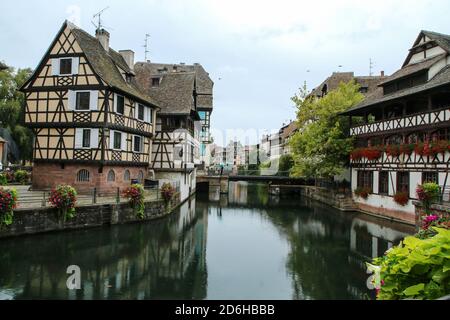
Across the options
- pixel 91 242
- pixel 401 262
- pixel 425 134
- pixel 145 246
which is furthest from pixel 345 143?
pixel 401 262

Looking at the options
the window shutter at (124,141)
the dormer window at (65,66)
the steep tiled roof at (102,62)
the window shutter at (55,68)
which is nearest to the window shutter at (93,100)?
the steep tiled roof at (102,62)

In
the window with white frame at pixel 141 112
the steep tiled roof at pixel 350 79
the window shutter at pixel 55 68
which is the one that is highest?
the steep tiled roof at pixel 350 79

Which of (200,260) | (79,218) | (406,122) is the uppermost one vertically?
(406,122)

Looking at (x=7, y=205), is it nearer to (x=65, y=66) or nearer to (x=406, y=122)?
(x=65, y=66)

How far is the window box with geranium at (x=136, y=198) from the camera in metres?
21.3

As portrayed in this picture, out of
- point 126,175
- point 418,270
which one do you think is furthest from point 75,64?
point 418,270

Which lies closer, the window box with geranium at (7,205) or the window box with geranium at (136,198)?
the window box with geranium at (7,205)

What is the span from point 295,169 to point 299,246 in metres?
16.5

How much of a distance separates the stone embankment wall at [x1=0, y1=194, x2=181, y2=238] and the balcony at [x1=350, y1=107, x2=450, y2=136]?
17.8 m

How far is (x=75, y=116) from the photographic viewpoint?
953 inches

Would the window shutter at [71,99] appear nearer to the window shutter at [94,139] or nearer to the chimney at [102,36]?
the window shutter at [94,139]

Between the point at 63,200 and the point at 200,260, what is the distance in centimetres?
805

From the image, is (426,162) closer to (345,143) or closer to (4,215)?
(345,143)

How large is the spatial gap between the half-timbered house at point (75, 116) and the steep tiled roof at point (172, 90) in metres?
6.99
